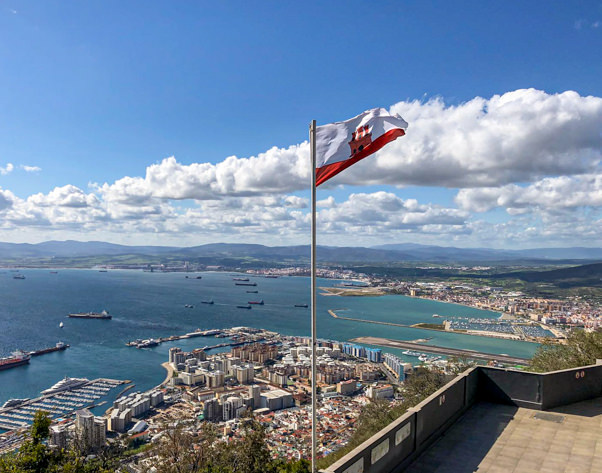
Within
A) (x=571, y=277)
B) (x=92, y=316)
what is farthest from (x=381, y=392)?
(x=571, y=277)

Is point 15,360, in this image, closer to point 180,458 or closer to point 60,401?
point 60,401

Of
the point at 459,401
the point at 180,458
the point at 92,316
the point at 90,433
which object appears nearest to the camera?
the point at 459,401

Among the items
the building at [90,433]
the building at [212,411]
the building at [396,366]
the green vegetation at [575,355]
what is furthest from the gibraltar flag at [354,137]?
the building at [396,366]

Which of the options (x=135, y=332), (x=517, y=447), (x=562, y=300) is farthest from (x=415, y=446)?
(x=562, y=300)

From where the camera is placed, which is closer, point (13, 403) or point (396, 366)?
point (13, 403)

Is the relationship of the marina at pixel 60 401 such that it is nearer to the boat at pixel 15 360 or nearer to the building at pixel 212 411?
the building at pixel 212 411

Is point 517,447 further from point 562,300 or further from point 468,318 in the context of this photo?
point 562,300

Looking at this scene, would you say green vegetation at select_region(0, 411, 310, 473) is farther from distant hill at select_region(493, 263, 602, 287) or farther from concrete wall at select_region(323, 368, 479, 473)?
distant hill at select_region(493, 263, 602, 287)
